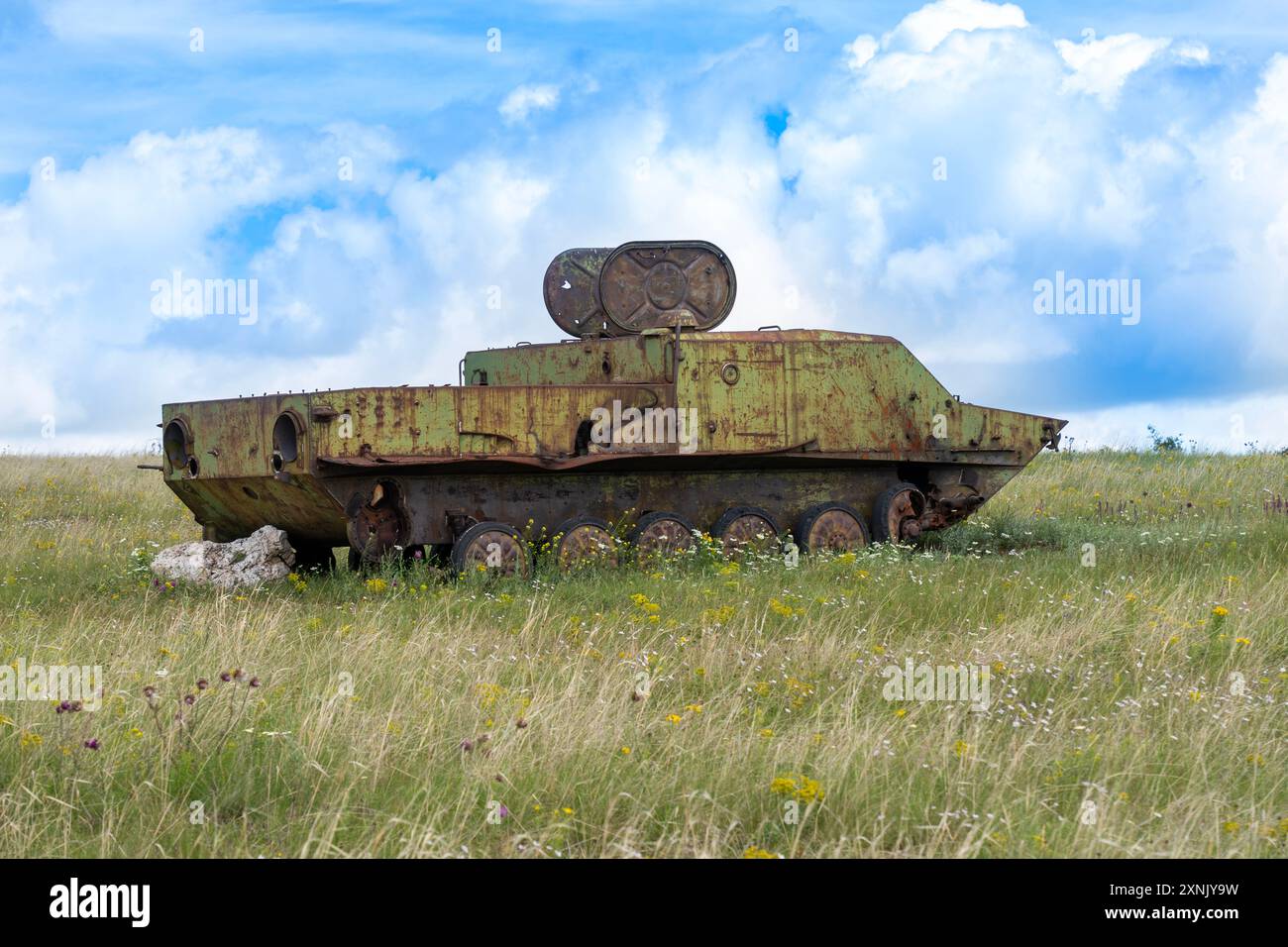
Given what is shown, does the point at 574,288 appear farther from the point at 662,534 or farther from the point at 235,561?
the point at 235,561

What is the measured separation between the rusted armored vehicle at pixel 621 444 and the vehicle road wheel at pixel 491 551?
0.01 meters

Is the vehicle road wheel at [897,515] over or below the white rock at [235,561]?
over

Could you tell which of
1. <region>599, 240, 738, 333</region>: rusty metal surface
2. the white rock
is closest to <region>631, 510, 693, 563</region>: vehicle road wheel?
<region>599, 240, 738, 333</region>: rusty metal surface

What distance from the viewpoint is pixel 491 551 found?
12.1 m

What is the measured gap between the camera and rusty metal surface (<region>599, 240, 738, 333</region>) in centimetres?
1457

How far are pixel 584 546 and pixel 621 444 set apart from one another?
39.7 inches

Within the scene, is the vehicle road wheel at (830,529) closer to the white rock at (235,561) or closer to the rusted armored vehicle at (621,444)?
the rusted armored vehicle at (621,444)

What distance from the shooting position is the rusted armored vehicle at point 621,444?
12.1m

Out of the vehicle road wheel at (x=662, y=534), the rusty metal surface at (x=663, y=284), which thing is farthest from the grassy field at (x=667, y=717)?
the rusty metal surface at (x=663, y=284)

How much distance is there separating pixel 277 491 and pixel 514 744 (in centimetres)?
716

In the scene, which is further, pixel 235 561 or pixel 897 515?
pixel 897 515

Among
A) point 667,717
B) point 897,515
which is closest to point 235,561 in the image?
point 897,515
